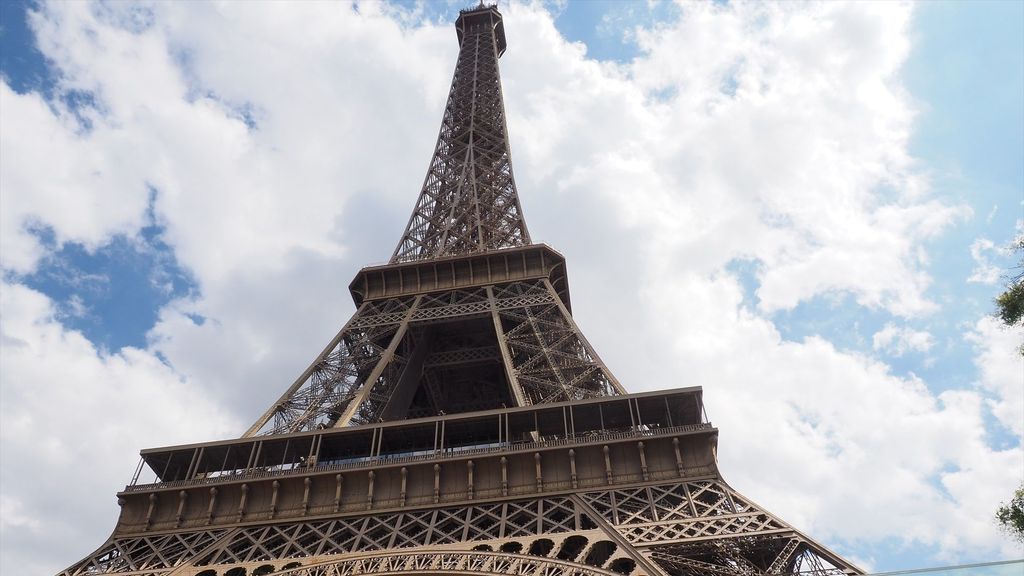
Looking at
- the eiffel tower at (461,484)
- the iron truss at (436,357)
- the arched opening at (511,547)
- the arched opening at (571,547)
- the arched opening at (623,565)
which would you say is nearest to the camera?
the arched opening at (623,565)

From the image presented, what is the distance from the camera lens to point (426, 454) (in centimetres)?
2505

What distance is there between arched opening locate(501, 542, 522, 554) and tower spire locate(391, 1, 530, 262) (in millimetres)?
18497

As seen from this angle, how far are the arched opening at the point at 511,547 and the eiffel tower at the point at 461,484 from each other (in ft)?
0.28

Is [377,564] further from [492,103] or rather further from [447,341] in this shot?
[492,103]

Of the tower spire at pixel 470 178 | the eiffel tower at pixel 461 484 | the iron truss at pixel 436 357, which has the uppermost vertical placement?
the tower spire at pixel 470 178

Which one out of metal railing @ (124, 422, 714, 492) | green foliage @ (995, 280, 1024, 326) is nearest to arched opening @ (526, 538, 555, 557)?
metal railing @ (124, 422, 714, 492)

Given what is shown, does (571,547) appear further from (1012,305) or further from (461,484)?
(1012,305)

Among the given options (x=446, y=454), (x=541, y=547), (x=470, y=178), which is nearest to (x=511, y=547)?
(x=541, y=547)

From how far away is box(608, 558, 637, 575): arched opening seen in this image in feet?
62.0

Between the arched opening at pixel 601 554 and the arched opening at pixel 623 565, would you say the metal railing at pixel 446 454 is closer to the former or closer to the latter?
the arched opening at pixel 601 554

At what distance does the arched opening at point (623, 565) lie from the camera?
1890 centimetres

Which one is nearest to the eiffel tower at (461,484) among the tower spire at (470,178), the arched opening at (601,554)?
the arched opening at (601,554)

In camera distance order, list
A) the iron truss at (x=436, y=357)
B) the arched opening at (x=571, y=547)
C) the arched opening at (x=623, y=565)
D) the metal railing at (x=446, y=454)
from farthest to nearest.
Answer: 1. the iron truss at (x=436, y=357)
2. the metal railing at (x=446, y=454)
3. the arched opening at (x=571, y=547)
4. the arched opening at (x=623, y=565)

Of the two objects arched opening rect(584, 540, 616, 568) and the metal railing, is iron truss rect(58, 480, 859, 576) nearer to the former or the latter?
arched opening rect(584, 540, 616, 568)
